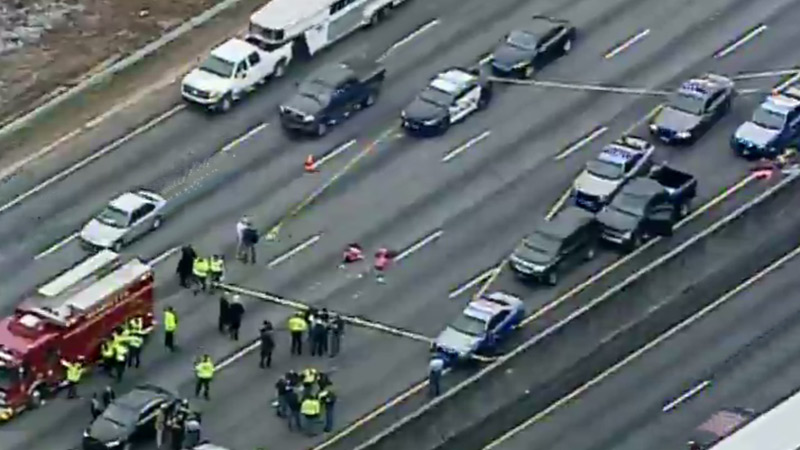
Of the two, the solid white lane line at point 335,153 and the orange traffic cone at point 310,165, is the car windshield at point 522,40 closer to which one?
the solid white lane line at point 335,153

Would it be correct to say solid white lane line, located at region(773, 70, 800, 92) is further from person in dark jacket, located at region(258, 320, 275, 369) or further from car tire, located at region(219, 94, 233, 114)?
person in dark jacket, located at region(258, 320, 275, 369)

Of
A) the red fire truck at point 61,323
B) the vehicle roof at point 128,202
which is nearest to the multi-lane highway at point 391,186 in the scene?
the red fire truck at point 61,323

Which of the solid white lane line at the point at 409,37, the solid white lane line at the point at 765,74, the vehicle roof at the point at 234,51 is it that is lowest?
the solid white lane line at the point at 765,74

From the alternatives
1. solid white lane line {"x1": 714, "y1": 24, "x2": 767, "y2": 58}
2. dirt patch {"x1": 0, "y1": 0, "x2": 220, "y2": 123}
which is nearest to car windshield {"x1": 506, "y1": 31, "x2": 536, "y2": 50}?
solid white lane line {"x1": 714, "y1": 24, "x2": 767, "y2": 58}

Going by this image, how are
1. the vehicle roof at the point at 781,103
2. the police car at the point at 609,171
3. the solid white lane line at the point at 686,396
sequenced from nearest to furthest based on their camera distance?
the solid white lane line at the point at 686,396
the police car at the point at 609,171
the vehicle roof at the point at 781,103

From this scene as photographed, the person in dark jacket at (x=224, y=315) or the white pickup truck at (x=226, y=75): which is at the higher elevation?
the white pickup truck at (x=226, y=75)

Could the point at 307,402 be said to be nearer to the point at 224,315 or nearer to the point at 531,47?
the point at 224,315
